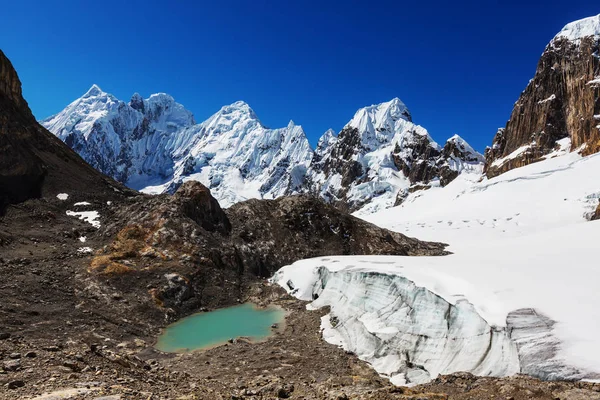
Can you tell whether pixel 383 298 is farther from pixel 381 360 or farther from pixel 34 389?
pixel 34 389

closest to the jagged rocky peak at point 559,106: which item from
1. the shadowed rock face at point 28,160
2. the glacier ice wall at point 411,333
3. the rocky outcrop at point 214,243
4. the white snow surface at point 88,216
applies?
the rocky outcrop at point 214,243

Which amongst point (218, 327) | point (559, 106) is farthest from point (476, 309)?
point (559, 106)

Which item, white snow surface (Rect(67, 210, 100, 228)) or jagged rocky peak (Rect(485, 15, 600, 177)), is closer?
white snow surface (Rect(67, 210, 100, 228))

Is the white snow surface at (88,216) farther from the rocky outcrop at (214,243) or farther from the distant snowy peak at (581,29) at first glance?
the distant snowy peak at (581,29)

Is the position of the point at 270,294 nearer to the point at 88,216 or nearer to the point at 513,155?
the point at 88,216

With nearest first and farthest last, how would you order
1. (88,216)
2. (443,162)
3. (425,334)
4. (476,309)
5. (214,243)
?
1. (476,309)
2. (425,334)
3. (214,243)
4. (88,216)
5. (443,162)

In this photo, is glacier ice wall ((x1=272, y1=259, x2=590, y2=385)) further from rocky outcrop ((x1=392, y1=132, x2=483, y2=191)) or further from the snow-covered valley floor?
rocky outcrop ((x1=392, y1=132, x2=483, y2=191))

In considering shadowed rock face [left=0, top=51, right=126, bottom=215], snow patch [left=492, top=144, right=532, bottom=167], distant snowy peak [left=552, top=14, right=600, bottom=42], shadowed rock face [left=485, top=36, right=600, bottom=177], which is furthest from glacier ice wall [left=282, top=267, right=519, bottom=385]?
distant snowy peak [left=552, top=14, right=600, bottom=42]
